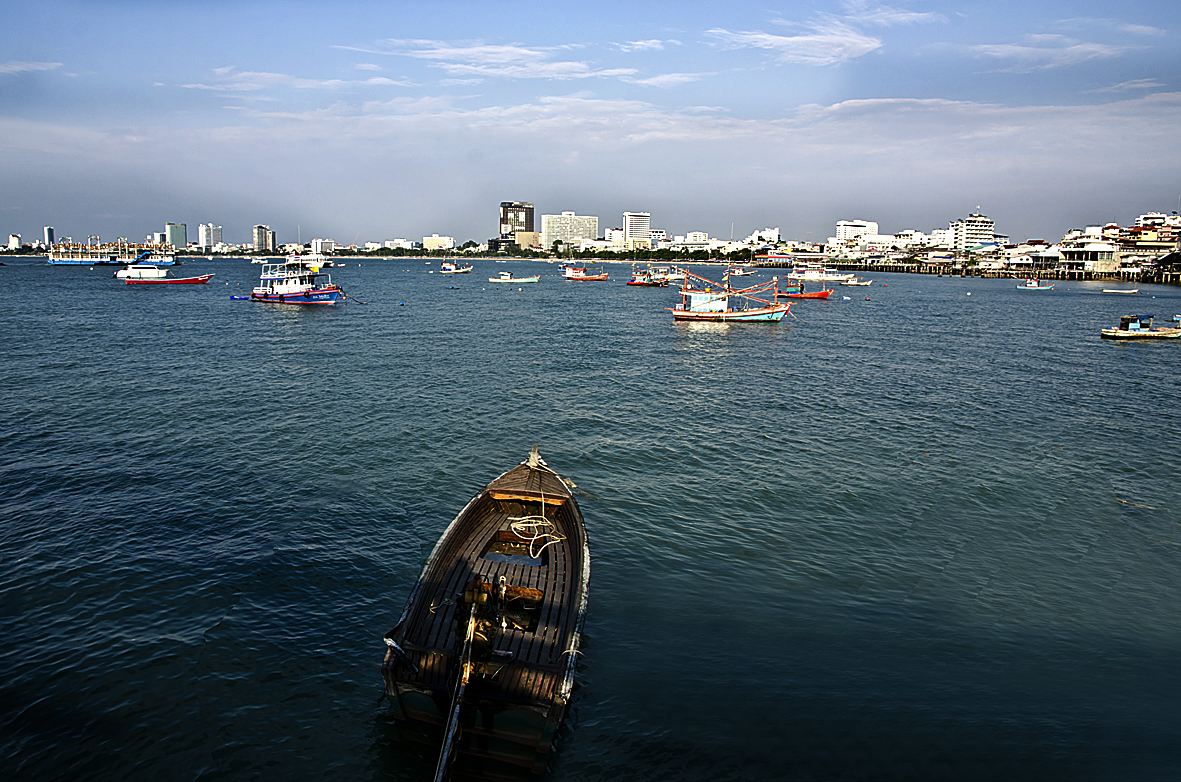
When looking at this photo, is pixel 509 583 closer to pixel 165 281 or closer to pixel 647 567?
pixel 647 567

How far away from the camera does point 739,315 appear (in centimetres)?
9244

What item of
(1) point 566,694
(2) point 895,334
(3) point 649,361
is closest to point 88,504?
(1) point 566,694

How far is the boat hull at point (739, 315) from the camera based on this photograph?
92.1 m

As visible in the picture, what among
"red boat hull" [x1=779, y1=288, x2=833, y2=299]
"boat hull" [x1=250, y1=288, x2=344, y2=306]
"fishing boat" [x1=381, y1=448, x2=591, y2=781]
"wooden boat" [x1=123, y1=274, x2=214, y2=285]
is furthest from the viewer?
"wooden boat" [x1=123, y1=274, x2=214, y2=285]

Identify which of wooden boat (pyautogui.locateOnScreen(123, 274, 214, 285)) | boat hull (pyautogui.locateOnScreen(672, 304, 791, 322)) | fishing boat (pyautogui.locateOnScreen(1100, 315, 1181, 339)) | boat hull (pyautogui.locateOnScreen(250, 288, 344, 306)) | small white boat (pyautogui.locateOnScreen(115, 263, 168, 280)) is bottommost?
fishing boat (pyautogui.locateOnScreen(1100, 315, 1181, 339))

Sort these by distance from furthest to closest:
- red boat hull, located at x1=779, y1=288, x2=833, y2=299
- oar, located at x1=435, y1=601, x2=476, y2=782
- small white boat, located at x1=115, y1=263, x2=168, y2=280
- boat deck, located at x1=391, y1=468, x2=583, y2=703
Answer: small white boat, located at x1=115, y1=263, x2=168, y2=280 < red boat hull, located at x1=779, y1=288, x2=833, y2=299 < boat deck, located at x1=391, y1=468, x2=583, y2=703 < oar, located at x1=435, y1=601, x2=476, y2=782

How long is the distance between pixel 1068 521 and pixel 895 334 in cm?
6094

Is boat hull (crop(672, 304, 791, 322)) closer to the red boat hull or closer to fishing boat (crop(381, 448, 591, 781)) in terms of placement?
the red boat hull

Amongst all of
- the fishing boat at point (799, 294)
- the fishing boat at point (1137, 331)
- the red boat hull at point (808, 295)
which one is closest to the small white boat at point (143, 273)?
the fishing boat at point (799, 294)

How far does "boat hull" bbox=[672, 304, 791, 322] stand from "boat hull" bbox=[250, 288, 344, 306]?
153 ft

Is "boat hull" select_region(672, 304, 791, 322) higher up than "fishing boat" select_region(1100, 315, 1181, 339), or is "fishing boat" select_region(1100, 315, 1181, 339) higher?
"boat hull" select_region(672, 304, 791, 322)

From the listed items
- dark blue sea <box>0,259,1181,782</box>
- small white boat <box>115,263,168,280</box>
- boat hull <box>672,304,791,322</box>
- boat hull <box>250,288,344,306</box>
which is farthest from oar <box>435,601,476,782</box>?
small white boat <box>115,263,168,280</box>

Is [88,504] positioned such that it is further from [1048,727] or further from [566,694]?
[1048,727]

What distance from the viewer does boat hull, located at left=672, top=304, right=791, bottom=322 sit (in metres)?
92.1
